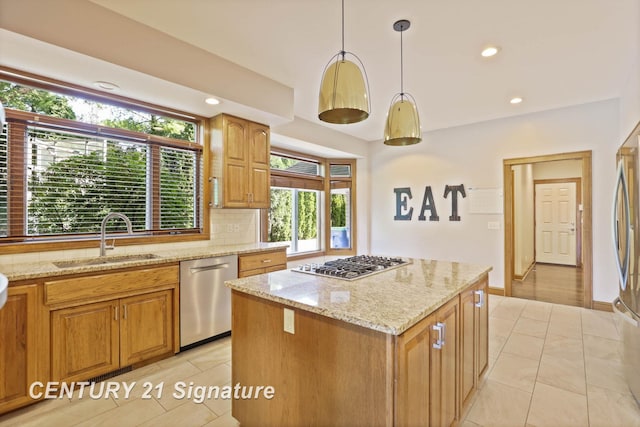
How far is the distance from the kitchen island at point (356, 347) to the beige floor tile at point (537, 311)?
7.86 feet

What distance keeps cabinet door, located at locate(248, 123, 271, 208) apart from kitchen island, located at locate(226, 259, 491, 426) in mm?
1876

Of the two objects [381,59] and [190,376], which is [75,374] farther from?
[381,59]

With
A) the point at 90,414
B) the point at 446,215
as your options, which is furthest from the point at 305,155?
the point at 90,414

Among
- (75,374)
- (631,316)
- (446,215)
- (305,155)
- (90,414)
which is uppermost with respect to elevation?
(305,155)

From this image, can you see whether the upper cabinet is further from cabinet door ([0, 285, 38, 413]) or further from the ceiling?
cabinet door ([0, 285, 38, 413])

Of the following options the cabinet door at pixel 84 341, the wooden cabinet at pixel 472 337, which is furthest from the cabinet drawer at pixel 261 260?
the wooden cabinet at pixel 472 337

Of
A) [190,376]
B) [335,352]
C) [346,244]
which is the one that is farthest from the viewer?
[346,244]

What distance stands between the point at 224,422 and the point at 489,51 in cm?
355

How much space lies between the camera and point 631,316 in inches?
81.3

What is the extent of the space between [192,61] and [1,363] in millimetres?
2537

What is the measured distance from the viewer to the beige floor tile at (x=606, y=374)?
235 centimetres

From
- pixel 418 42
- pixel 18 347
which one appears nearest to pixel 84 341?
pixel 18 347

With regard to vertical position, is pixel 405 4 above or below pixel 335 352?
above

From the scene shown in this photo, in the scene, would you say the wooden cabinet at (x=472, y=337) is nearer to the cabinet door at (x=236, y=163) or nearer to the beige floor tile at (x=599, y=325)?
the beige floor tile at (x=599, y=325)
